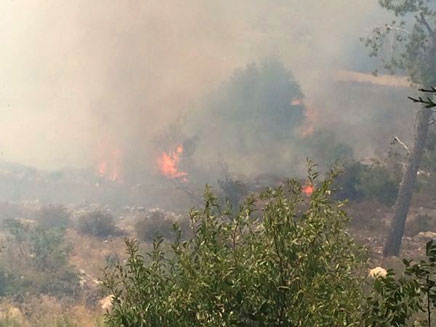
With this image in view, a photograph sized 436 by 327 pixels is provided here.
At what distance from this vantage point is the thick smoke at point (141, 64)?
36.6m

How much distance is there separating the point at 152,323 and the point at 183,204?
73.3ft

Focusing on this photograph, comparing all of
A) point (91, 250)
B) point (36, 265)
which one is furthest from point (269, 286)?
point (91, 250)

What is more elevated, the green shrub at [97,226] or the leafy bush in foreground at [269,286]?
the leafy bush in foreground at [269,286]

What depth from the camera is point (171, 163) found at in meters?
30.3

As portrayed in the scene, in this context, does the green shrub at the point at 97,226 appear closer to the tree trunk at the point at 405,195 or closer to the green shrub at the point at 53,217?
the green shrub at the point at 53,217

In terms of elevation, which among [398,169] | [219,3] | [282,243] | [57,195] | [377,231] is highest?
[219,3]

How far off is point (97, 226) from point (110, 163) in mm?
11304

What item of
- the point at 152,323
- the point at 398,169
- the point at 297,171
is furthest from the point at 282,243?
the point at 297,171

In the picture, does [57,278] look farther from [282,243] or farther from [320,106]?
[320,106]

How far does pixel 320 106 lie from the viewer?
37812 millimetres

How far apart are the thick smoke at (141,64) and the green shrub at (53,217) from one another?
24.0 ft

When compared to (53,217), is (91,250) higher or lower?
higher

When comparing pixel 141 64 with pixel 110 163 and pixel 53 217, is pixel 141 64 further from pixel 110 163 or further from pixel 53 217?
pixel 53 217

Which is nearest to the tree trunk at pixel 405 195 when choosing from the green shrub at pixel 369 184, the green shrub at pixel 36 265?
the green shrub at pixel 369 184
